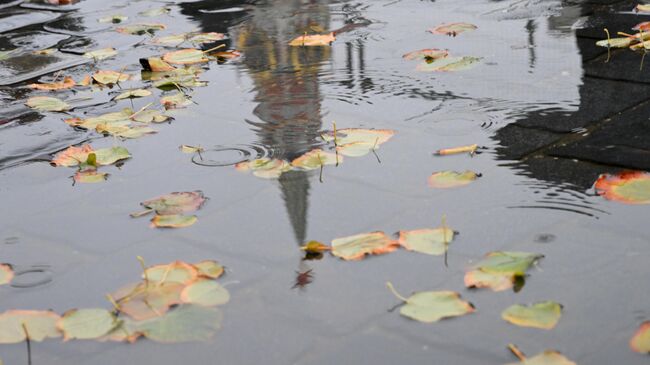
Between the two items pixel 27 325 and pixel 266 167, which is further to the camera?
pixel 266 167

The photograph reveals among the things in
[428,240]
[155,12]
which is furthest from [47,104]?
[428,240]

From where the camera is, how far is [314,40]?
538cm

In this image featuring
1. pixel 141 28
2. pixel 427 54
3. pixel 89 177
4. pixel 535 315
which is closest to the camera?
pixel 535 315

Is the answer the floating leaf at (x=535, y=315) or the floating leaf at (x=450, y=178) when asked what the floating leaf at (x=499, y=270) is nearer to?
the floating leaf at (x=535, y=315)

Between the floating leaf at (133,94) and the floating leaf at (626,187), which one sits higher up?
the floating leaf at (626,187)

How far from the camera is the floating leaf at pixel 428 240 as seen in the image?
2.76 meters

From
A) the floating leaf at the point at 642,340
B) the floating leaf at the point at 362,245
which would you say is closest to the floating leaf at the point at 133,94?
the floating leaf at the point at 362,245

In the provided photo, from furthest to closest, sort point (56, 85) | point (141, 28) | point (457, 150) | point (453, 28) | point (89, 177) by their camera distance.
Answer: point (141, 28) < point (453, 28) < point (56, 85) < point (89, 177) < point (457, 150)

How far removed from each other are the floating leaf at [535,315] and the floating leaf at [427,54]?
251 cm

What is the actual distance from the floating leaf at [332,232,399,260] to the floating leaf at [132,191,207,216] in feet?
2.07

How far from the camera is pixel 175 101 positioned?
4441mm

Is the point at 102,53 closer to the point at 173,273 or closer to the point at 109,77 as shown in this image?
the point at 109,77

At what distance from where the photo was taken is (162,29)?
6.05m

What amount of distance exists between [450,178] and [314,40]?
232 centimetres
